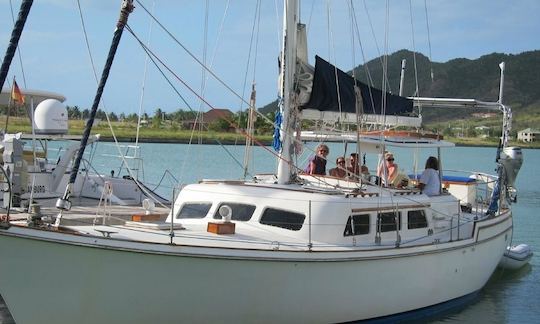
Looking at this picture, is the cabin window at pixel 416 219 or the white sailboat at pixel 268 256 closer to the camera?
the white sailboat at pixel 268 256

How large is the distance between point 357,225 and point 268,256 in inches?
90.9

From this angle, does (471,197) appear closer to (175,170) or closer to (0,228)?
(0,228)

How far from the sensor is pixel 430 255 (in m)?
13.0

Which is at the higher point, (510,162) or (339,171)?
(510,162)

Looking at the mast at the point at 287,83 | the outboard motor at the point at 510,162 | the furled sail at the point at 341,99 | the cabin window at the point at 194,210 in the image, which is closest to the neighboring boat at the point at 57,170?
the cabin window at the point at 194,210

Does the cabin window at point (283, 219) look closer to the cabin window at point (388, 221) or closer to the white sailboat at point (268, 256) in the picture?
the white sailboat at point (268, 256)

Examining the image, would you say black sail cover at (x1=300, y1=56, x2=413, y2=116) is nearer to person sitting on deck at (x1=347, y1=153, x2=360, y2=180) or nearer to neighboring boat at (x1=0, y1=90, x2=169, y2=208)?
person sitting on deck at (x1=347, y1=153, x2=360, y2=180)

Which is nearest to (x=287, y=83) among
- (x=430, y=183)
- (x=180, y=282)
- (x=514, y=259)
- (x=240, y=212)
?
(x=240, y=212)

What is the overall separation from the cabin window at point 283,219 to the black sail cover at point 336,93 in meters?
2.29

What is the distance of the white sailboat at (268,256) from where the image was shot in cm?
957

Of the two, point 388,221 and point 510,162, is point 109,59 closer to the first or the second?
point 388,221

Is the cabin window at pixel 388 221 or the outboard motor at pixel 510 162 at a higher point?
the outboard motor at pixel 510 162

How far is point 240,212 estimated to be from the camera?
12.1m

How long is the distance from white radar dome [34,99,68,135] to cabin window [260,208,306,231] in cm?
900
